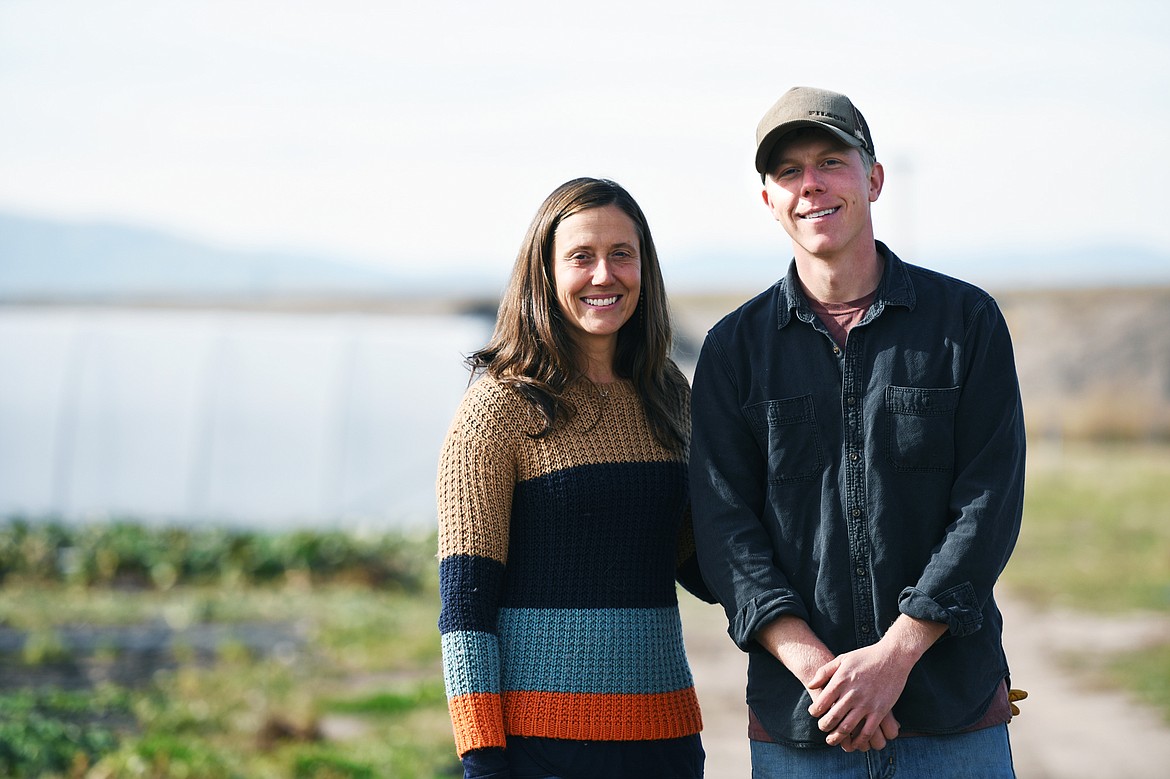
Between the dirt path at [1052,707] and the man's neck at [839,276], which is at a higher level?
the man's neck at [839,276]

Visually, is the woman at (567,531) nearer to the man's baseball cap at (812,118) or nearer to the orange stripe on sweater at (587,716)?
the orange stripe on sweater at (587,716)

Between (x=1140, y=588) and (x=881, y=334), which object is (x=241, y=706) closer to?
(x=881, y=334)

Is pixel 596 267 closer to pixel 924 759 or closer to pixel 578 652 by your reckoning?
pixel 578 652

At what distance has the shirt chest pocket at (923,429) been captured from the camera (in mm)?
2238

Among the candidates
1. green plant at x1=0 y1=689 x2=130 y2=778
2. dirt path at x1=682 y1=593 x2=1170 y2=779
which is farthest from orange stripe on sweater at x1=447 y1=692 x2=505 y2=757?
dirt path at x1=682 y1=593 x2=1170 y2=779

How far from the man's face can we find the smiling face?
1.20 feet

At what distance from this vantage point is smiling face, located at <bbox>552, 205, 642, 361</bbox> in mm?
2572

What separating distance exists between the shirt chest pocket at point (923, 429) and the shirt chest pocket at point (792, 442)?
0.45 feet

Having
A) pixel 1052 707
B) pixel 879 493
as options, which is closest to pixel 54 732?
pixel 879 493

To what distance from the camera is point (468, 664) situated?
240 cm

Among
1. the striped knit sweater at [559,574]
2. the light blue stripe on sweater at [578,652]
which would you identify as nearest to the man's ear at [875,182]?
the striped knit sweater at [559,574]

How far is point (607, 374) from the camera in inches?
106

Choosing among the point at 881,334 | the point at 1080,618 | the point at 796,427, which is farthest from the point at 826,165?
the point at 1080,618

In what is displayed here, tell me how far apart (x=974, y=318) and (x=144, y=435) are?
11242mm
